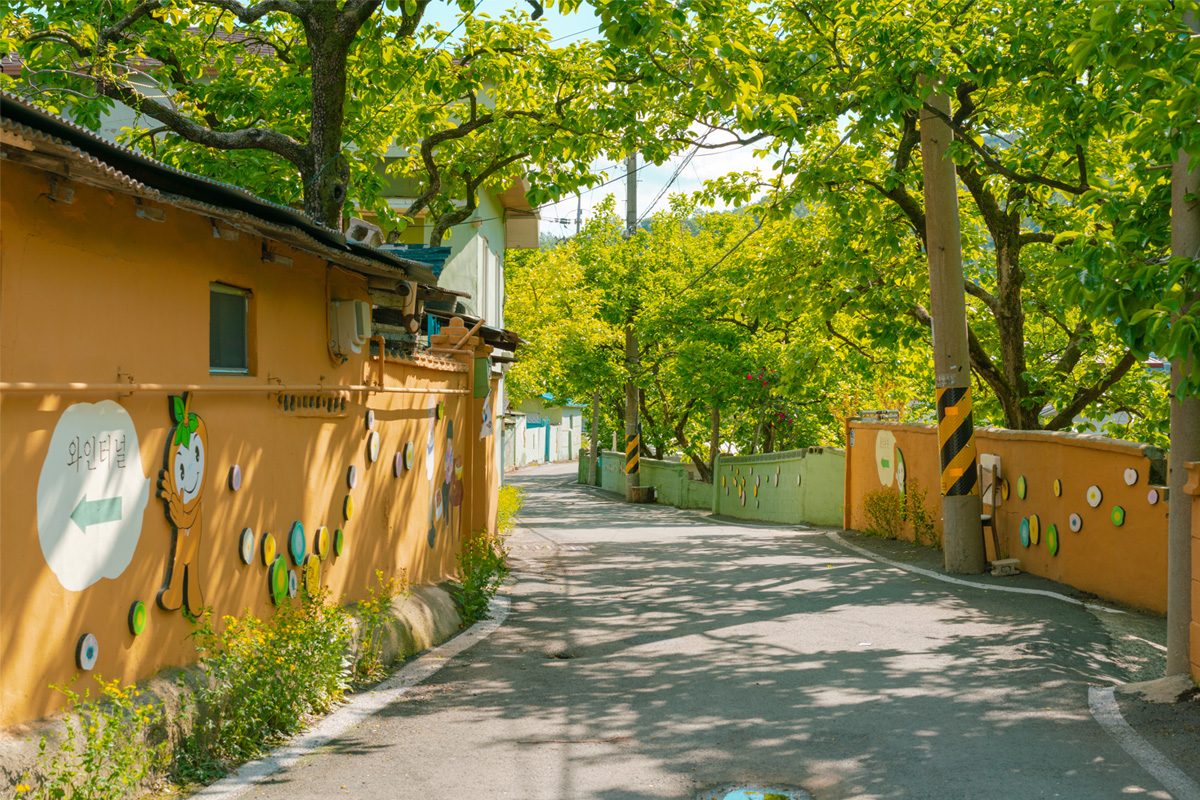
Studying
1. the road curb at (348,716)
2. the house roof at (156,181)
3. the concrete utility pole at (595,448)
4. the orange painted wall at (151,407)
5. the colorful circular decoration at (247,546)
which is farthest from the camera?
the concrete utility pole at (595,448)

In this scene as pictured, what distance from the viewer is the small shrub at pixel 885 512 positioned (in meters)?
15.1

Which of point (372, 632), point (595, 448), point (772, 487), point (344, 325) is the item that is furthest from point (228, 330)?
point (595, 448)

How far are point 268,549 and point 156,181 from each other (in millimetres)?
2690

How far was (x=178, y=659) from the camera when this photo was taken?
533 cm

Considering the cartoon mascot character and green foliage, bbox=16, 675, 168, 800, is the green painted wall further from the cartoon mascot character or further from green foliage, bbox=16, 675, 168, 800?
green foliage, bbox=16, 675, 168, 800

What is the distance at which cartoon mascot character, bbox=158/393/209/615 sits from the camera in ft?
17.2

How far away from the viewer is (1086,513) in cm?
1002

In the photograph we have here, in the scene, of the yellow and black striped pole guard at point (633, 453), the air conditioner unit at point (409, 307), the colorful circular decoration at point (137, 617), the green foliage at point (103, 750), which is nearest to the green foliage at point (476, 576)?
the air conditioner unit at point (409, 307)

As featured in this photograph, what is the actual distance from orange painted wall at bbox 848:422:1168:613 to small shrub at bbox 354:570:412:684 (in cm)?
679

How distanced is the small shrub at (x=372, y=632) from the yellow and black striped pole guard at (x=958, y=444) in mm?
7238

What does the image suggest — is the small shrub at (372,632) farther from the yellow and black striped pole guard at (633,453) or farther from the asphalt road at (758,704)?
the yellow and black striped pole guard at (633,453)

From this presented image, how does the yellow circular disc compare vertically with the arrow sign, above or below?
below

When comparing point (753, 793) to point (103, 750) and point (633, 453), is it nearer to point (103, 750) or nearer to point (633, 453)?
point (103, 750)

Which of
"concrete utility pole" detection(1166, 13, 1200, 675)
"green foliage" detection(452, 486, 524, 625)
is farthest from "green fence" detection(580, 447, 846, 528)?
"concrete utility pole" detection(1166, 13, 1200, 675)
